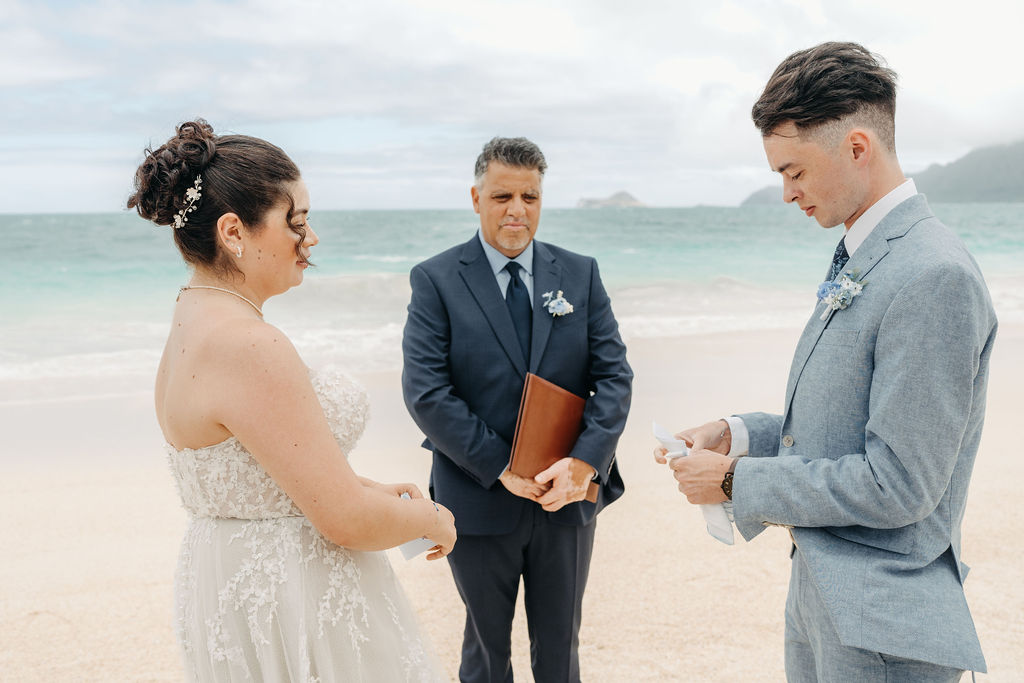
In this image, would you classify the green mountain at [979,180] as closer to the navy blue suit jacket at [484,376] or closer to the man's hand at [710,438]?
the navy blue suit jacket at [484,376]

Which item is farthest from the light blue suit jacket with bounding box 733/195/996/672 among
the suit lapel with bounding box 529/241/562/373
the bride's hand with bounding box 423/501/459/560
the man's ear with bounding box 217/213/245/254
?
the man's ear with bounding box 217/213/245/254

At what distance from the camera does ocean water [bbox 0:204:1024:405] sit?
39.3 ft

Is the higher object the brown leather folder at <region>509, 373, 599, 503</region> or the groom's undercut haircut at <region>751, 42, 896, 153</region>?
the groom's undercut haircut at <region>751, 42, 896, 153</region>

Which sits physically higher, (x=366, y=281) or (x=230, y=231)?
(x=230, y=231)

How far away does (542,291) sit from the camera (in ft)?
10.4

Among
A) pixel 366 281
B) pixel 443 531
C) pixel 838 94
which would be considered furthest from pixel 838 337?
pixel 366 281

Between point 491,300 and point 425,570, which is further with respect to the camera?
point 425,570

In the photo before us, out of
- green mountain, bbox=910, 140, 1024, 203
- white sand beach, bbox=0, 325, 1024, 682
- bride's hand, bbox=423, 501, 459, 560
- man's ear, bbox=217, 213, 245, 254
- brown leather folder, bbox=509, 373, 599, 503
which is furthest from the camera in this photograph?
green mountain, bbox=910, 140, 1024, 203

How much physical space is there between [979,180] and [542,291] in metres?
46.1

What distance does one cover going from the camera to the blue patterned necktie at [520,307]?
3.14 meters

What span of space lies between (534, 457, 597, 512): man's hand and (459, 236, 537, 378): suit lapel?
0.36 metres

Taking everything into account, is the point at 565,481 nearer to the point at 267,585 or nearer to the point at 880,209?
the point at 267,585

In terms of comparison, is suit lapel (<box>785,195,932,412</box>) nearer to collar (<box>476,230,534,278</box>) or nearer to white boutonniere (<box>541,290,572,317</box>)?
white boutonniere (<box>541,290,572,317</box>)

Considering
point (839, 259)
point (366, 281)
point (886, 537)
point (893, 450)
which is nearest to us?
point (893, 450)
